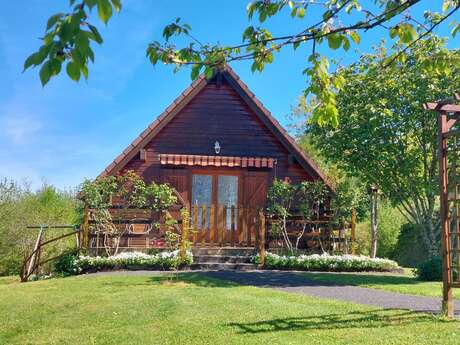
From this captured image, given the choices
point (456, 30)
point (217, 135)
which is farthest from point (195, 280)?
point (456, 30)

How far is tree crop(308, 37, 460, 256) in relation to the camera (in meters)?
13.1

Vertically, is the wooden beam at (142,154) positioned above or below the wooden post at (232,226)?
above

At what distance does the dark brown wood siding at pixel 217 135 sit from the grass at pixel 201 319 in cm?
724

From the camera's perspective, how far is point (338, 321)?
657cm

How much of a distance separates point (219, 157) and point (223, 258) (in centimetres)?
331

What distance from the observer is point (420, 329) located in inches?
238

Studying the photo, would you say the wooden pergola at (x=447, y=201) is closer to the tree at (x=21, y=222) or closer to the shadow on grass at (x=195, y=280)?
the shadow on grass at (x=195, y=280)

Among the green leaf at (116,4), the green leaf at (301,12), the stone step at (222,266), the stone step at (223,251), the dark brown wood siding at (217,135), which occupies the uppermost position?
the dark brown wood siding at (217,135)

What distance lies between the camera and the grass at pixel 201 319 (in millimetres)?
5750

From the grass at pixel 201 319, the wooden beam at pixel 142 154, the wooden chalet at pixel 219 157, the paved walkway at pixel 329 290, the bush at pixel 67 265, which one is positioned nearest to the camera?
the grass at pixel 201 319

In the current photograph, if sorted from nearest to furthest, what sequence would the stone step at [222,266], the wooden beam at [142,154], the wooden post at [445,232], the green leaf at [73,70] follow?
1. the green leaf at [73,70]
2. the wooden post at [445,232]
3. the stone step at [222,266]
4. the wooden beam at [142,154]

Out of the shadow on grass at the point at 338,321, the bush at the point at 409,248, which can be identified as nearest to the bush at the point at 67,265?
the shadow on grass at the point at 338,321

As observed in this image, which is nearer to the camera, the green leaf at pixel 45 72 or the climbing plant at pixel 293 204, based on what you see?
the green leaf at pixel 45 72

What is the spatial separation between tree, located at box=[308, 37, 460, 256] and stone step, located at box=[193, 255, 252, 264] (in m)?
3.79
